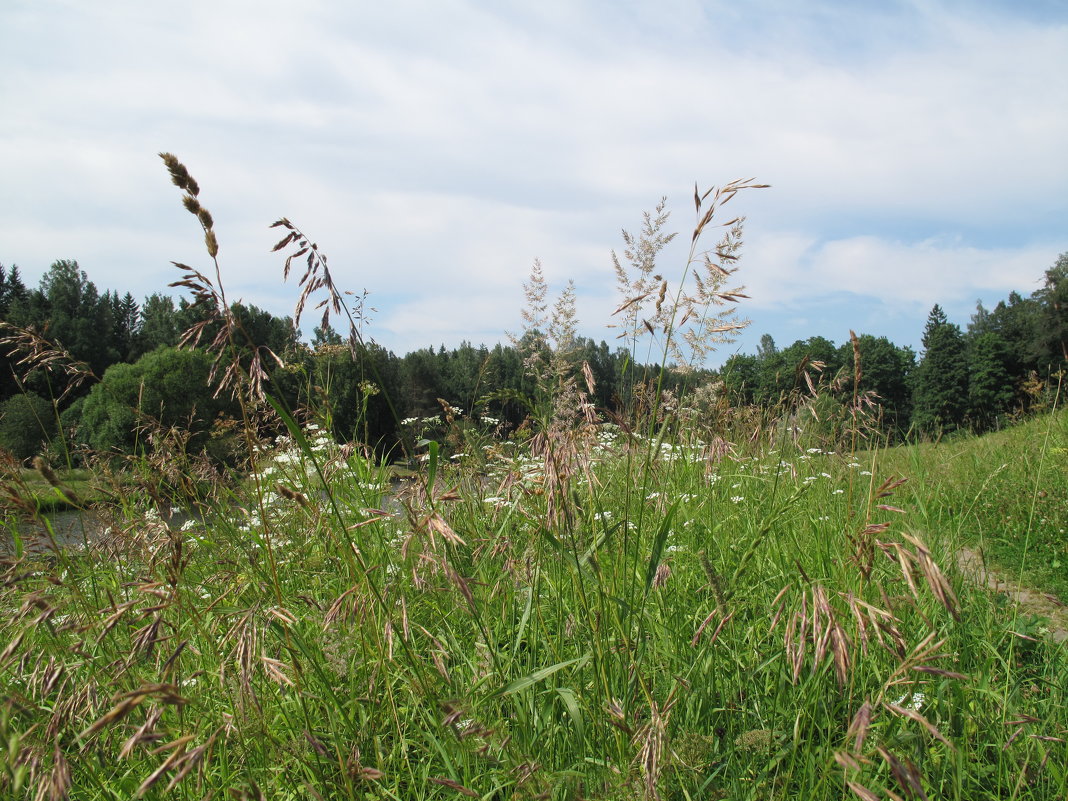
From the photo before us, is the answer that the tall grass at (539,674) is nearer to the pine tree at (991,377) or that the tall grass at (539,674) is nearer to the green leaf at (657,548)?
the green leaf at (657,548)

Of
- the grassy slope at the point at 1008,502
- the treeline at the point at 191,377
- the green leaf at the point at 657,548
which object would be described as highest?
the treeline at the point at 191,377

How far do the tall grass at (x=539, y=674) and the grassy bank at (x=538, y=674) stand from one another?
0.01 m

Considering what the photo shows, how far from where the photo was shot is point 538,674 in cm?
136

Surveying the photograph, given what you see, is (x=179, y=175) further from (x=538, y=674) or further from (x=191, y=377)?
(x=191, y=377)

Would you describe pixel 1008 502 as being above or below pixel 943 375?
below

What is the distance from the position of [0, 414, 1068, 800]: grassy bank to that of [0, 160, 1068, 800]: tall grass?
0.01m

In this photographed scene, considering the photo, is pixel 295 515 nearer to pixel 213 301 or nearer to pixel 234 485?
pixel 234 485

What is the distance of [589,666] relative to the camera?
5.97ft

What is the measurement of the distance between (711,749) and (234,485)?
3.62 m

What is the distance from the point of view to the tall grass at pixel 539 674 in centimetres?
119

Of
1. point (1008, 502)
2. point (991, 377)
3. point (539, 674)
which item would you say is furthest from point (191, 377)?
point (991, 377)

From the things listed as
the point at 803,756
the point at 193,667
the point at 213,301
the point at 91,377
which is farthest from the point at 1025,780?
the point at 91,377

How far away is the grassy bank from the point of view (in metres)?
1.20

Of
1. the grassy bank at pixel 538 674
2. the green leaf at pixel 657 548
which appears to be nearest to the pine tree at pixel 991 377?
the grassy bank at pixel 538 674
